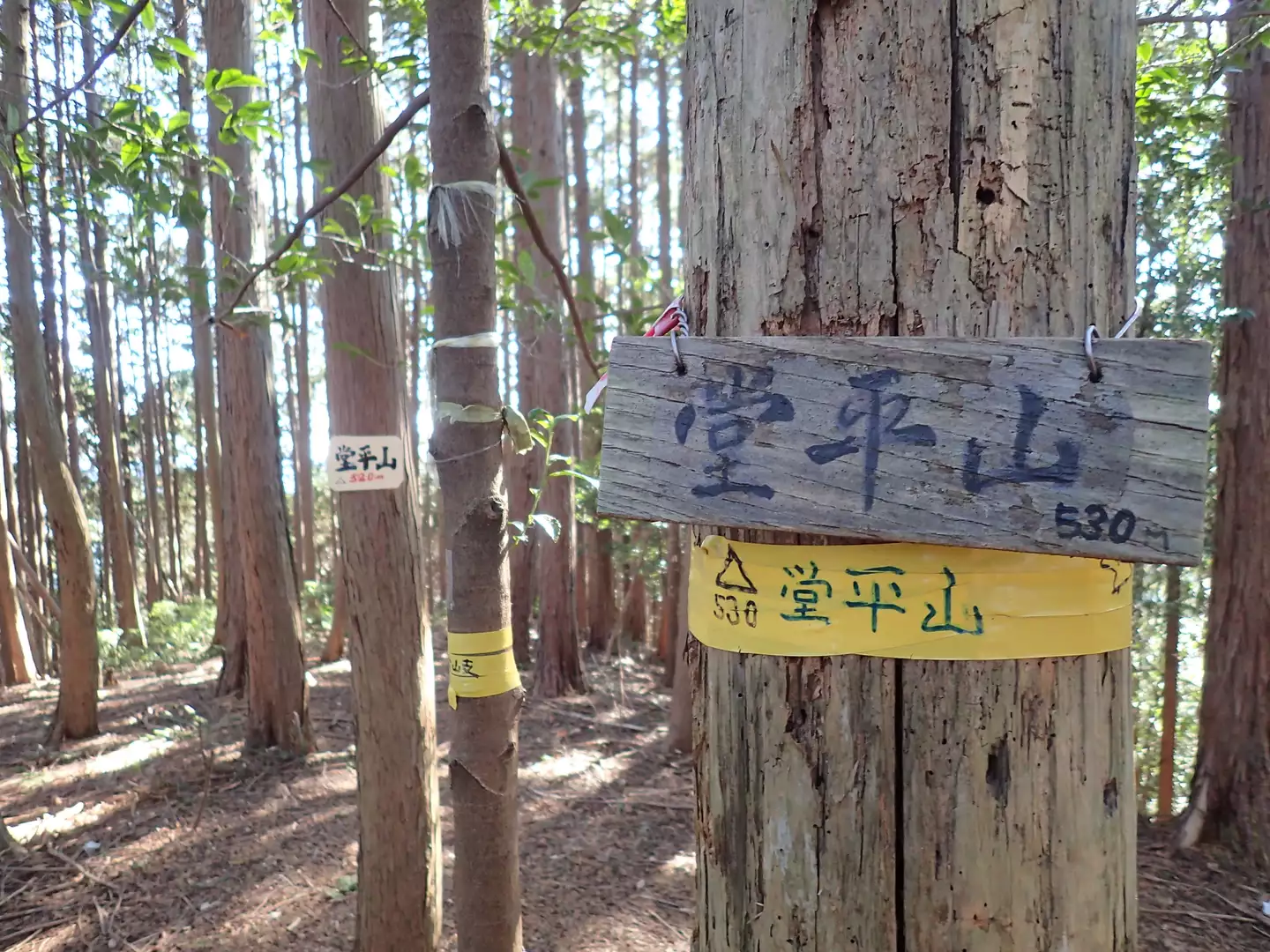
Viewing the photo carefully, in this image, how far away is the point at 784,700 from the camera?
35.8 inches

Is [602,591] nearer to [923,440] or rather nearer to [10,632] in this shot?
[10,632]

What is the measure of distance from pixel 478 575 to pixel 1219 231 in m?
5.63

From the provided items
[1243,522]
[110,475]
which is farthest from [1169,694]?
[110,475]

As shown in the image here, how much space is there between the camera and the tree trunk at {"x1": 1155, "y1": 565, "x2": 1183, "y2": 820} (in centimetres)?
586

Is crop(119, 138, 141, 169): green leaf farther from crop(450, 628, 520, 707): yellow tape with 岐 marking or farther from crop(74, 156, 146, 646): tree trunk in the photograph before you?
crop(74, 156, 146, 646): tree trunk

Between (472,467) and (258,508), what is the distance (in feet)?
15.0

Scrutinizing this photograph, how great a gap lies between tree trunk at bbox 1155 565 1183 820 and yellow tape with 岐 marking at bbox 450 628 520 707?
556 centimetres

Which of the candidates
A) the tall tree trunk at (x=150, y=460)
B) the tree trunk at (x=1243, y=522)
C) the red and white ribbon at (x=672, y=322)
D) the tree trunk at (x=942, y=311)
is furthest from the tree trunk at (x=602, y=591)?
the tall tree trunk at (x=150, y=460)

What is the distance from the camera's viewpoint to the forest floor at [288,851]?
377 centimetres

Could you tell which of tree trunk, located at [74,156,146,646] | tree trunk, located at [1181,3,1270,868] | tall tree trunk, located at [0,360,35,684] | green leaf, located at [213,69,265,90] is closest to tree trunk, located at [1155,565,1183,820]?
tree trunk, located at [1181,3,1270,868]

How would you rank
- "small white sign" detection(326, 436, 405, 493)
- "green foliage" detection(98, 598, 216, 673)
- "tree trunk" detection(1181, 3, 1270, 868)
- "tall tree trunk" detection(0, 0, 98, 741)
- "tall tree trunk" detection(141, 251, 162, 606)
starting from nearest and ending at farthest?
"small white sign" detection(326, 436, 405, 493) < "tree trunk" detection(1181, 3, 1270, 868) < "tall tree trunk" detection(0, 0, 98, 741) < "green foliage" detection(98, 598, 216, 673) < "tall tree trunk" detection(141, 251, 162, 606)

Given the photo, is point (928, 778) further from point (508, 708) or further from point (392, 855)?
point (392, 855)

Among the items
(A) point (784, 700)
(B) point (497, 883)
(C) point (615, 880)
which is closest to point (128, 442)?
(C) point (615, 880)

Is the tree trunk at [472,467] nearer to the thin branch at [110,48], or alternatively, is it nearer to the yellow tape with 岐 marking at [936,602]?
the thin branch at [110,48]
